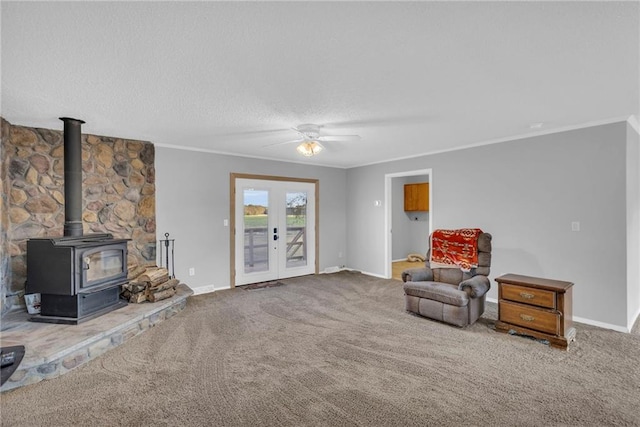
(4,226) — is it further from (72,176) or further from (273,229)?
(273,229)

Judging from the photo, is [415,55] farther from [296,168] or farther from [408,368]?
[296,168]

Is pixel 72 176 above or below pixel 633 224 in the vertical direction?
above

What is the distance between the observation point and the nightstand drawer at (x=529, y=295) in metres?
3.17

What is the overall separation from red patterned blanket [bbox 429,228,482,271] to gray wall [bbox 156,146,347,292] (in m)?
3.28

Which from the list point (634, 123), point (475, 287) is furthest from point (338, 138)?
point (634, 123)

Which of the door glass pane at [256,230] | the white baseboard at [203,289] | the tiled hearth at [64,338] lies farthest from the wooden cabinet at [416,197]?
the tiled hearth at [64,338]

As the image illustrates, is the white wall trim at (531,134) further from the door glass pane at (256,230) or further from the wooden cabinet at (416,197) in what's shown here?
the door glass pane at (256,230)

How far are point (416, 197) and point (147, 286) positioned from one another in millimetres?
6519

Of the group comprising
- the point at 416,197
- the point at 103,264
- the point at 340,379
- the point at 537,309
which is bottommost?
the point at 340,379

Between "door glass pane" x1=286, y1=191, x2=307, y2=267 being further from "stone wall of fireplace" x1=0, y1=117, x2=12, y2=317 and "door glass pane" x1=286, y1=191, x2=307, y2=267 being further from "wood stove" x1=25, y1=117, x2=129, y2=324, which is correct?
"stone wall of fireplace" x1=0, y1=117, x2=12, y2=317

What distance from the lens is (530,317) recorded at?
3283 mm

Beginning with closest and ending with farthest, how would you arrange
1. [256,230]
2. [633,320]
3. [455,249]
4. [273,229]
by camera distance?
1. [633,320]
2. [455,249]
3. [256,230]
4. [273,229]

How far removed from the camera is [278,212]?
6164 millimetres

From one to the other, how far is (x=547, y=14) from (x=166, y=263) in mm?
5200
